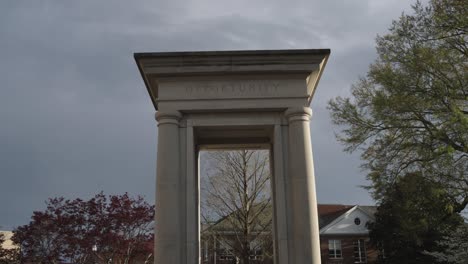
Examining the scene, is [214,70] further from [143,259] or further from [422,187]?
[143,259]

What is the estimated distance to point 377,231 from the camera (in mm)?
45031

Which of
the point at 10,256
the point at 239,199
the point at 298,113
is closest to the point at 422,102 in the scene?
the point at 298,113

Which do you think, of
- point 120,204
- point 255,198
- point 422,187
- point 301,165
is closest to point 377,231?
point 255,198

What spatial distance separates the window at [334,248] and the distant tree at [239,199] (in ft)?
78.8

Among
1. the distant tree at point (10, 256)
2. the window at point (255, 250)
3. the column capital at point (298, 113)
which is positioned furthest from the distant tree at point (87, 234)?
the column capital at point (298, 113)

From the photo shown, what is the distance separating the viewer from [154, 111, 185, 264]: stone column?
38.2 feet

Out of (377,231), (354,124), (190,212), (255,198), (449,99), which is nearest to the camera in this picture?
(190,212)

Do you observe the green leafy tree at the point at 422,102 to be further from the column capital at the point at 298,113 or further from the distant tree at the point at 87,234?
the distant tree at the point at 87,234

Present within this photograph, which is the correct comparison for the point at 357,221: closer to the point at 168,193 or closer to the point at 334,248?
the point at 334,248

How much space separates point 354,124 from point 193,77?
38.5 feet

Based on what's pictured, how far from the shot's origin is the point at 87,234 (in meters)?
23.8

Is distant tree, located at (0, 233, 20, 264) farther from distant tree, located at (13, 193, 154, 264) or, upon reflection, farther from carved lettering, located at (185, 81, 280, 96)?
carved lettering, located at (185, 81, 280, 96)

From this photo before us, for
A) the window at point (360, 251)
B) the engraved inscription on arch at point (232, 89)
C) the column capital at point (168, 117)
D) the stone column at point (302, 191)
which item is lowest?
the window at point (360, 251)

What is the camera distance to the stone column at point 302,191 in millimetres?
11781
